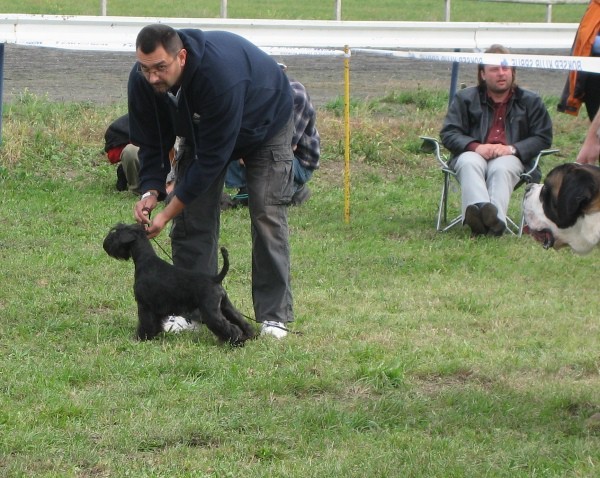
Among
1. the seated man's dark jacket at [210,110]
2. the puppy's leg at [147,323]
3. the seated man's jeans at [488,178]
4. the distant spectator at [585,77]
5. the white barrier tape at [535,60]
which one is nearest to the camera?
the seated man's dark jacket at [210,110]

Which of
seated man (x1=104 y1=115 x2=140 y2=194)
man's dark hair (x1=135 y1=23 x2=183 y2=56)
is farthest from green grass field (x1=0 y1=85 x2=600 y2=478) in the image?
man's dark hair (x1=135 y1=23 x2=183 y2=56)

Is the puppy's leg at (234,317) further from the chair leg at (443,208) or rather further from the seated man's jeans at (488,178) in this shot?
the chair leg at (443,208)

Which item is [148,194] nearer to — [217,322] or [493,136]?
[217,322]

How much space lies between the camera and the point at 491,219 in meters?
8.69

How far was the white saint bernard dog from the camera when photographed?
4.93m

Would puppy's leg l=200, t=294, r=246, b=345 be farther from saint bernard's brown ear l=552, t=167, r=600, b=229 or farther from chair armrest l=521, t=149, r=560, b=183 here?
chair armrest l=521, t=149, r=560, b=183

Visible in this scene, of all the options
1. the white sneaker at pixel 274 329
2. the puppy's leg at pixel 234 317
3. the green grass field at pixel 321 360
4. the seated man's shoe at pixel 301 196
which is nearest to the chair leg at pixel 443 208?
the green grass field at pixel 321 360

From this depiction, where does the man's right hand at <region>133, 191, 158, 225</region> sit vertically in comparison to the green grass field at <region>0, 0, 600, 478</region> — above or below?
above

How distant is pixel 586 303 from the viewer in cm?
705

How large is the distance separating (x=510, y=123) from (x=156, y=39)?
470 centimetres

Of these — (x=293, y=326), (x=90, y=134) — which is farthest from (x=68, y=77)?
(x=293, y=326)

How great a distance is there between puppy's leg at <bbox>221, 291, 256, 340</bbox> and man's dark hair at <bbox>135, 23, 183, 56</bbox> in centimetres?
145

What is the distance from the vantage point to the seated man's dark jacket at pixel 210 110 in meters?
5.43

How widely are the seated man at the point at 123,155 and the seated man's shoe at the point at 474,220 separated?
3.01 m
